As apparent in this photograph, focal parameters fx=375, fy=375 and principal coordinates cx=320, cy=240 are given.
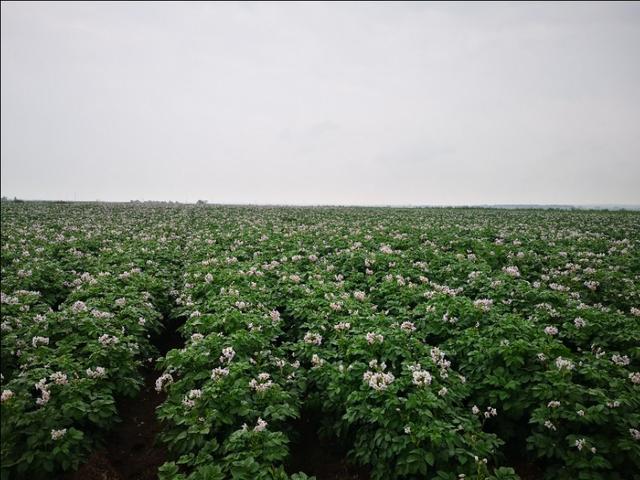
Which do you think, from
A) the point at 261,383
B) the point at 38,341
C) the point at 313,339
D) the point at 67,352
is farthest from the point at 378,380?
the point at 38,341

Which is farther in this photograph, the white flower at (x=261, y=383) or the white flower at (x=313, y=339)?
the white flower at (x=313, y=339)

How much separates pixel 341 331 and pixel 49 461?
4713 mm

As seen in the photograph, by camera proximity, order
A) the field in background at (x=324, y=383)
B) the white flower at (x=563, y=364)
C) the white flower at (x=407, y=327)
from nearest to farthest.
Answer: the field in background at (x=324, y=383), the white flower at (x=563, y=364), the white flower at (x=407, y=327)

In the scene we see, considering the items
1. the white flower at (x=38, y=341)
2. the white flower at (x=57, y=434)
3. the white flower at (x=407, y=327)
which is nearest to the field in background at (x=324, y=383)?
the white flower at (x=57, y=434)

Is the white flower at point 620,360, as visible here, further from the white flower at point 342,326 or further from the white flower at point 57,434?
the white flower at point 57,434

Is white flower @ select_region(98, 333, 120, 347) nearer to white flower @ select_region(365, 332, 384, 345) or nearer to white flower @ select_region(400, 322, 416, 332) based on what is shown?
white flower @ select_region(365, 332, 384, 345)

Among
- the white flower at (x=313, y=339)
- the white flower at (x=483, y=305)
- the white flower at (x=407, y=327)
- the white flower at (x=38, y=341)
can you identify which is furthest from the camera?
the white flower at (x=483, y=305)

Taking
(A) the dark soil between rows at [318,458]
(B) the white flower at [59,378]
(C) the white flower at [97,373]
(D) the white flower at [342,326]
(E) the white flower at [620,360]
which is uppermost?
(D) the white flower at [342,326]

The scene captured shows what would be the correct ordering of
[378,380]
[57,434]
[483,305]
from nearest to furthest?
[57,434] → [378,380] → [483,305]

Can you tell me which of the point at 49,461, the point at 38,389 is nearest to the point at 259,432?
the point at 49,461

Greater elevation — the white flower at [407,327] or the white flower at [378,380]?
the white flower at [407,327]

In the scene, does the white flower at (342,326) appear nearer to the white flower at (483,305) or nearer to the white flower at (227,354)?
the white flower at (227,354)

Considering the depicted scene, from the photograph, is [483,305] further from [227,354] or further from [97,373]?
[97,373]

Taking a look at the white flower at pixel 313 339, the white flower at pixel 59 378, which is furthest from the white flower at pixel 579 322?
the white flower at pixel 59 378
